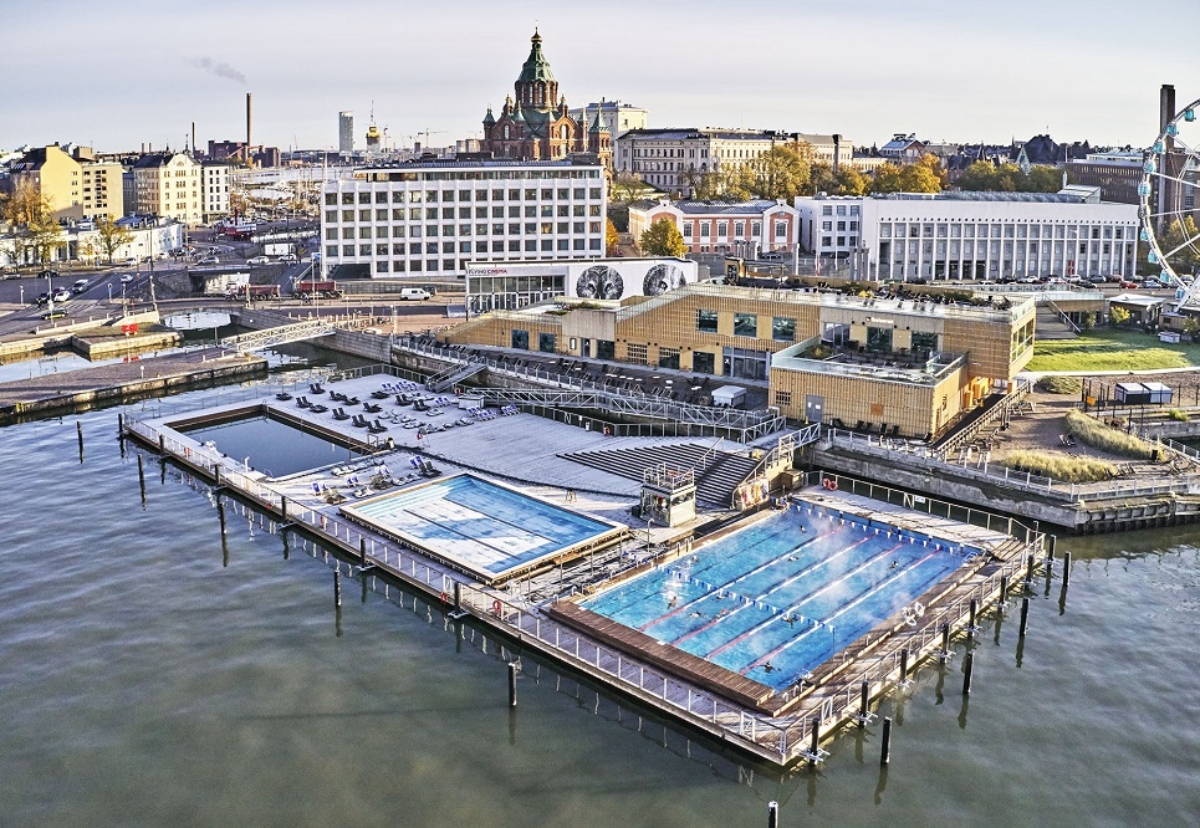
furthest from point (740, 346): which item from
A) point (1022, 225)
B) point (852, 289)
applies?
point (1022, 225)

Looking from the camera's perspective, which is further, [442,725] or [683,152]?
[683,152]

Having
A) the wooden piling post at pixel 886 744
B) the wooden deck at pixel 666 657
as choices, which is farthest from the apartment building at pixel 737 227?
the wooden piling post at pixel 886 744

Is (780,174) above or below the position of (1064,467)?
above

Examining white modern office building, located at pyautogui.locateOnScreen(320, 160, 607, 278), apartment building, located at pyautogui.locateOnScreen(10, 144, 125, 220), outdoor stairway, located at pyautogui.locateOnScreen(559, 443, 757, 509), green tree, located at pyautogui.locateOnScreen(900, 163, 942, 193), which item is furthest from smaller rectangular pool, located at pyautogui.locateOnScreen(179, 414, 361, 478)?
apartment building, located at pyautogui.locateOnScreen(10, 144, 125, 220)

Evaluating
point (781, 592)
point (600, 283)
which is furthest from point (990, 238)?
point (781, 592)

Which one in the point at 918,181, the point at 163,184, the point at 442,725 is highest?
the point at 163,184

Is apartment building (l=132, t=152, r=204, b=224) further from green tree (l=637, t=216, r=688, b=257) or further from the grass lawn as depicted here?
the grass lawn

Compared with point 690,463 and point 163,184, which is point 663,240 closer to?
point 690,463
